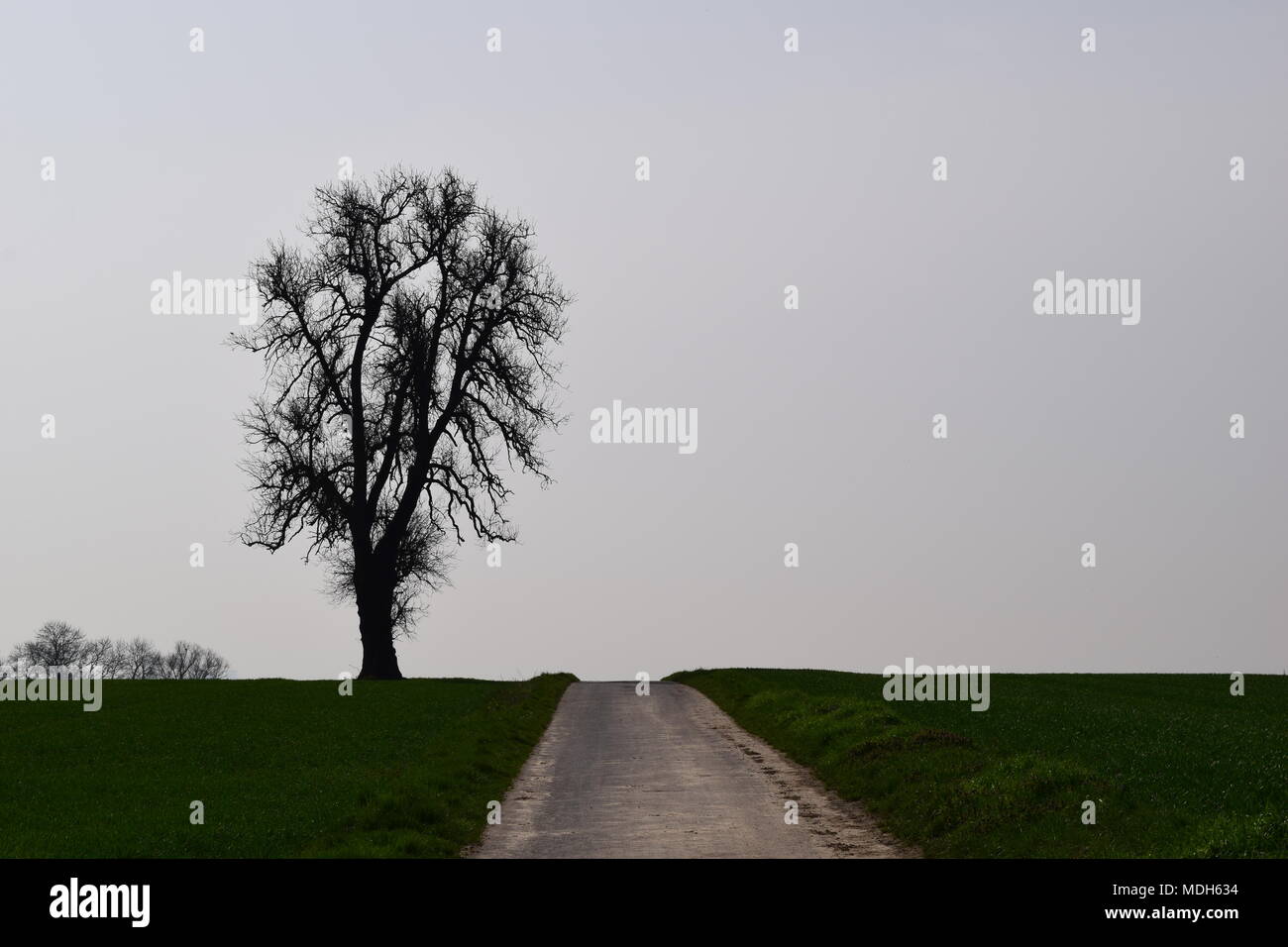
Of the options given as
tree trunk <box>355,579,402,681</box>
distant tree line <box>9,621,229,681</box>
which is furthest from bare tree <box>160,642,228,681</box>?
tree trunk <box>355,579,402,681</box>

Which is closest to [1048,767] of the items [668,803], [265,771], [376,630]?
[668,803]

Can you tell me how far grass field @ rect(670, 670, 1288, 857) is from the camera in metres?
15.2

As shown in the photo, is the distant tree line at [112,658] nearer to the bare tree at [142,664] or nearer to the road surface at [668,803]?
the bare tree at [142,664]

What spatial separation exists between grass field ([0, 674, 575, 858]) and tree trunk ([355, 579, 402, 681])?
7.68 meters

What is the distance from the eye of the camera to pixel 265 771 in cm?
2408

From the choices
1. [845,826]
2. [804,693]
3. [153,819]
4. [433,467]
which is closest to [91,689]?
[433,467]

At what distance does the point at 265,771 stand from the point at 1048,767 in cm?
1462

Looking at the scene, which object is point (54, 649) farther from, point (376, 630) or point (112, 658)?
point (376, 630)

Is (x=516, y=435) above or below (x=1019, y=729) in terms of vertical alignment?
above

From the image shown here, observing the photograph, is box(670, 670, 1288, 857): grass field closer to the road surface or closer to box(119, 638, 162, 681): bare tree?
the road surface

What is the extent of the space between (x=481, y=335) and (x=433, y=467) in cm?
595
